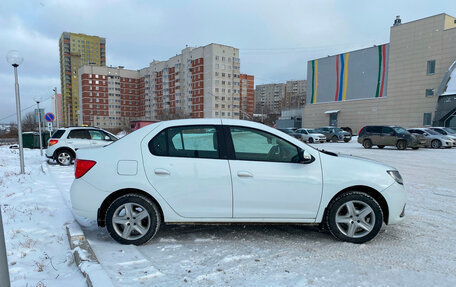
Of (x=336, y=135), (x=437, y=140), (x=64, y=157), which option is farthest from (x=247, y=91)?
(x=64, y=157)

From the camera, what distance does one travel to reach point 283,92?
134 meters

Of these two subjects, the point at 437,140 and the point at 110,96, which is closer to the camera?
the point at 437,140

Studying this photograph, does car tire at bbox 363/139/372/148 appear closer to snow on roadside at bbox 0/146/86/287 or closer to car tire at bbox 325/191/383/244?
car tire at bbox 325/191/383/244

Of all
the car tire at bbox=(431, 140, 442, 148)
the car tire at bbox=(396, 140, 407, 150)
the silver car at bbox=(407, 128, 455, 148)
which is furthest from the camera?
the car tire at bbox=(431, 140, 442, 148)

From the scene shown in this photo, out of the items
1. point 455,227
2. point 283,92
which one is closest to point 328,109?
point 455,227

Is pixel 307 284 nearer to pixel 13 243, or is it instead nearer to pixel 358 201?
pixel 358 201

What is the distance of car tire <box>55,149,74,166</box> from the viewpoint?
37.3 ft

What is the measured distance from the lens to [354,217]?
3.72 m

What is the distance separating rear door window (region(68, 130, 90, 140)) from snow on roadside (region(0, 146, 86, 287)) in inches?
206

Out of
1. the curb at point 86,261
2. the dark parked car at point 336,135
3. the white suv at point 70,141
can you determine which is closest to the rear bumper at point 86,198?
the curb at point 86,261

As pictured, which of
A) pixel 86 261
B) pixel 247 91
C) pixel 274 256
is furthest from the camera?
pixel 247 91

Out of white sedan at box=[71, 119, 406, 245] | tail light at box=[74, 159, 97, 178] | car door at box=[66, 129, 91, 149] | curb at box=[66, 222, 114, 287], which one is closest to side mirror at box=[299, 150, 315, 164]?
white sedan at box=[71, 119, 406, 245]

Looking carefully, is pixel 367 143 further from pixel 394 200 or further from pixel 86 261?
pixel 86 261

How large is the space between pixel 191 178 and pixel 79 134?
33.0ft
